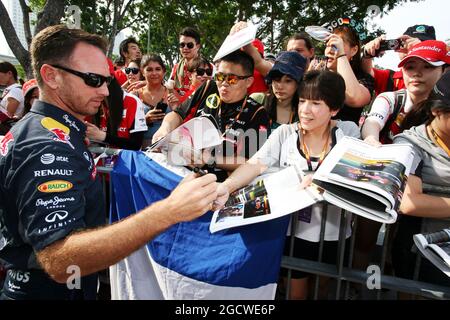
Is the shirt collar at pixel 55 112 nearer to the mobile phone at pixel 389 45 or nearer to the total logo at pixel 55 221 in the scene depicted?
the total logo at pixel 55 221

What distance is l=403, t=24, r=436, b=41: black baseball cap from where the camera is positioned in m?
3.43

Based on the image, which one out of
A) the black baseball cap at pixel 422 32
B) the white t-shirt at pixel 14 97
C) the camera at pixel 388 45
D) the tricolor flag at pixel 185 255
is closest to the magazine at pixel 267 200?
the tricolor flag at pixel 185 255

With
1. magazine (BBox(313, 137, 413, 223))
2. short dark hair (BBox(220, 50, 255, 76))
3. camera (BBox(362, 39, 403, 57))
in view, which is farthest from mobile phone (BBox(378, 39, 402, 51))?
magazine (BBox(313, 137, 413, 223))

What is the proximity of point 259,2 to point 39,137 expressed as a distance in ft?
54.4

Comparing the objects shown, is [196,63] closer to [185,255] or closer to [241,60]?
[241,60]

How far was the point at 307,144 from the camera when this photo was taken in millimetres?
2541

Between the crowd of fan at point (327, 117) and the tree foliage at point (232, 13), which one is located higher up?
the tree foliage at point (232, 13)

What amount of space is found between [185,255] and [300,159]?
1045 millimetres

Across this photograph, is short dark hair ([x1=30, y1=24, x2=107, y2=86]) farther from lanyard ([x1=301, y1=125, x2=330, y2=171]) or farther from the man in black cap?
the man in black cap

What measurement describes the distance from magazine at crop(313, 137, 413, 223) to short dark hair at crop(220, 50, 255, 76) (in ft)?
5.08

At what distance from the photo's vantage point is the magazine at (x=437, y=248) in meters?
1.65

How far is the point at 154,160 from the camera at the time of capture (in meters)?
2.46

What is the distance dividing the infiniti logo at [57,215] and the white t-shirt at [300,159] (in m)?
1.42

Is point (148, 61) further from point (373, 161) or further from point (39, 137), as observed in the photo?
point (373, 161)
